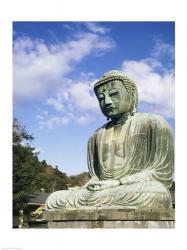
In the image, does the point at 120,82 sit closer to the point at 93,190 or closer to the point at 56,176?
the point at 93,190

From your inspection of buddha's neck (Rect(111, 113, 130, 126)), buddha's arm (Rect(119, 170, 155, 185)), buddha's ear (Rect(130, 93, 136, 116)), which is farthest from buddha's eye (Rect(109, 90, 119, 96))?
buddha's arm (Rect(119, 170, 155, 185))

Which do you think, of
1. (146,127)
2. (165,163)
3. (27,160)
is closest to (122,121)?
(146,127)

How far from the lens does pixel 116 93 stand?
12.9m

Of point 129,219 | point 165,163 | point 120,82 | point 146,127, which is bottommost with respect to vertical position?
point 129,219

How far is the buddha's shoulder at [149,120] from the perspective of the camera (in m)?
12.5

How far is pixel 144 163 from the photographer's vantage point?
1233cm

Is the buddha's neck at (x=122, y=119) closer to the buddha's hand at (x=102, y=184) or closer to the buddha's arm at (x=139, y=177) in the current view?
the buddha's arm at (x=139, y=177)

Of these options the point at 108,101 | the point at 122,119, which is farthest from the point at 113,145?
the point at 108,101

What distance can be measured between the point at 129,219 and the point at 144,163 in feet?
6.06

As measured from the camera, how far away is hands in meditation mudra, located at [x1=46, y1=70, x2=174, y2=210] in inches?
447

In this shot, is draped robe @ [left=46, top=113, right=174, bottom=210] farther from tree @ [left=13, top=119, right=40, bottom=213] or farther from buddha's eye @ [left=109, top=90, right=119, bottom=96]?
tree @ [left=13, top=119, right=40, bottom=213]

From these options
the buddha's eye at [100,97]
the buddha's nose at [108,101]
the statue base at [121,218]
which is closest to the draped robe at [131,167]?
the statue base at [121,218]

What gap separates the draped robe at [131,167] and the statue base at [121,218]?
0.24 metres

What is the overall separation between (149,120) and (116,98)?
3.28 feet
